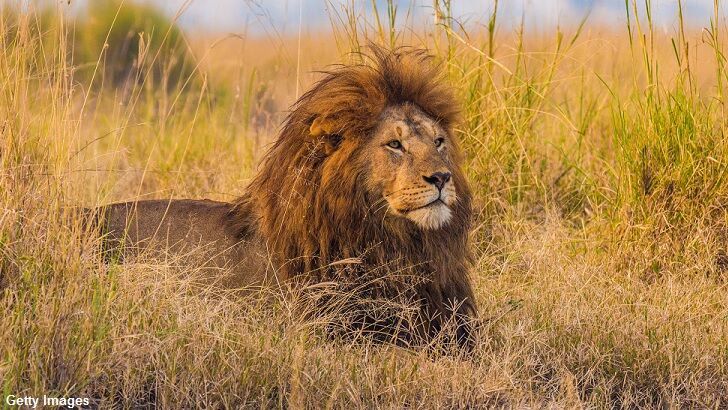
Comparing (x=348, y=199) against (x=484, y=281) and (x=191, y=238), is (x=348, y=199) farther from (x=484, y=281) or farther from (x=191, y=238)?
(x=484, y=281)

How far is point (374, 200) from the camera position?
4.14 m

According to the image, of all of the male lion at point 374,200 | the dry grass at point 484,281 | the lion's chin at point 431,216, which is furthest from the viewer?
the male lion at point 374,200

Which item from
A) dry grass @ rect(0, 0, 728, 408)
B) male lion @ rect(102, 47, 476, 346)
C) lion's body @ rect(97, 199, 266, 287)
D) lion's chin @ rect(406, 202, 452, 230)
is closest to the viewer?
dry grass @ rect(0, 0, 728, 408)

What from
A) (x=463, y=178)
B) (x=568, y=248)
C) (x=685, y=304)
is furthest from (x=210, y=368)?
(x=568, y=248)

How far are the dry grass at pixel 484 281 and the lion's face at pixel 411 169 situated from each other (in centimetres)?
51

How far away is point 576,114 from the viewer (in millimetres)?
7496

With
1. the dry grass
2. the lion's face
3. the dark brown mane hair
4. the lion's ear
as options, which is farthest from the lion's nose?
the dry grass

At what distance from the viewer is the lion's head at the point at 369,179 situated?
4090mm

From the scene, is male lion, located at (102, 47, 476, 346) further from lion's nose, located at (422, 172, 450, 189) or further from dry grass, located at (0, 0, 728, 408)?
dry grass, located at (0, 0, 728, 408)

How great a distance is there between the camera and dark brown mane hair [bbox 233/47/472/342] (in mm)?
4160

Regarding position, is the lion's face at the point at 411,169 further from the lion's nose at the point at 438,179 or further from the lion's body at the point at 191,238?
the lion's body at the point at 191,238

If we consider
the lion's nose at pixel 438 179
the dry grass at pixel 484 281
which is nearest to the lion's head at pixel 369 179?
the lion's nose at pixel 438 179

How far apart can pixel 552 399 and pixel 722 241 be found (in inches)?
73.0

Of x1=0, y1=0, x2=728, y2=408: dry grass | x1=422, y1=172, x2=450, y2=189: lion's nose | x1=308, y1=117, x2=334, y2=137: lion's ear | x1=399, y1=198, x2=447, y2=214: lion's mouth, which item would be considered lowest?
x1=0, y1=0, x2=728, y2=408: dry grass
